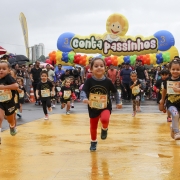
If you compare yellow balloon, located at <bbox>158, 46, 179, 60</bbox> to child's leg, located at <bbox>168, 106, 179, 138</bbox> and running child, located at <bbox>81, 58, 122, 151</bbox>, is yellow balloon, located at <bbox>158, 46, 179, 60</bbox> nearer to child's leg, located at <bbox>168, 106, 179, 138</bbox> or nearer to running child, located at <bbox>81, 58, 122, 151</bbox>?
child's leg, located at <bbox>168, 106, 179, 138</bbox>

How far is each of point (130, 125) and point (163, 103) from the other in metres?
2.74

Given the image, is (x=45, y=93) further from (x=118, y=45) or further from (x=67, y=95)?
(x=118, y=45)

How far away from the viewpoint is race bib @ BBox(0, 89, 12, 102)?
6793 millimetres

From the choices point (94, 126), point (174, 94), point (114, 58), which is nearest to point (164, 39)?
point (114, 58)

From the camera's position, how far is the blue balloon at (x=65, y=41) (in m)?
28.0

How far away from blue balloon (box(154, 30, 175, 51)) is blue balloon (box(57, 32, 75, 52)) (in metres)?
5.68

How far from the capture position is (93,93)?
634 centimetres

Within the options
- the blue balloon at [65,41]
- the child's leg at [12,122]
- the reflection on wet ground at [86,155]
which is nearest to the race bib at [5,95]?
the child's leg at [12,122]

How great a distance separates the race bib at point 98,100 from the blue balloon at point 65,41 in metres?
21.9

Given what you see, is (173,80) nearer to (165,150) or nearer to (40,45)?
(165,150)

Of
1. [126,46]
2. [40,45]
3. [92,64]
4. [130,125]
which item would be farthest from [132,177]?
[40,45]

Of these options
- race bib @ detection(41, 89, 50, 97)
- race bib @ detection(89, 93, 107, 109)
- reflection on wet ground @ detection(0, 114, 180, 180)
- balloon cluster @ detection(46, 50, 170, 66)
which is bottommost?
reflection on wet ground @ detection(0, 114, 180, 180)

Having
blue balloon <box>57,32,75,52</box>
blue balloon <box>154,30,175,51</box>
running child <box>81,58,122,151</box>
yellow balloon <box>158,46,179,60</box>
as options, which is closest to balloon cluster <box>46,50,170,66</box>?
yellow balloon <box>158,46,179,60</box>

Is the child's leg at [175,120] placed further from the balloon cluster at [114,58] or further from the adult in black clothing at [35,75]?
the balloon cluster at [114,58]
